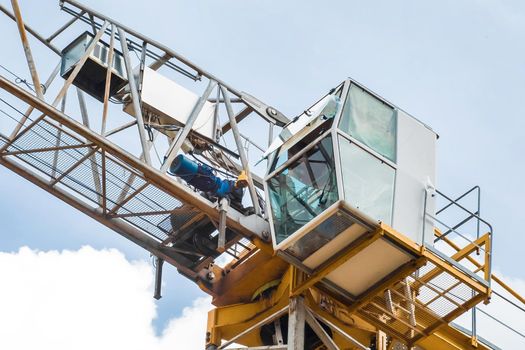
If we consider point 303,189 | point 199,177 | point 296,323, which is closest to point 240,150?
point 199,177

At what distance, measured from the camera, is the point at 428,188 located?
86.3ft

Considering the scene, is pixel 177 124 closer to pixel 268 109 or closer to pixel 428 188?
pixel 268 109

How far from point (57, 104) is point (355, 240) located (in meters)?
6.13

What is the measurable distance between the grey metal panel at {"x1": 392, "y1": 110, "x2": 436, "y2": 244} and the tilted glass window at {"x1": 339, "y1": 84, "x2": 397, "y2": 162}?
187 mm

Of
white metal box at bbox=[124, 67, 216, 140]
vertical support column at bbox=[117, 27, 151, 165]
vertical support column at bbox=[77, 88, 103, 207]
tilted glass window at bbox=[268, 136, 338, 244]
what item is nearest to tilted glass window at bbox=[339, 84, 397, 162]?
tilted glass window at bbox=[268, 136, 338, 244]

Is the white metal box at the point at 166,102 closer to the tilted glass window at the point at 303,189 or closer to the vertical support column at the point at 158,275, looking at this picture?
the tilted glass window at the point at 303,189

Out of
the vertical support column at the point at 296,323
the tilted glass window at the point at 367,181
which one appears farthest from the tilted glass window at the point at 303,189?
the vertical support column at the point at 296,323

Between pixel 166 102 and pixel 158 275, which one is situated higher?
pixel 166 102

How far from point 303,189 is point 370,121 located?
2151 millimetres

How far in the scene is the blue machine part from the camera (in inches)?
1035

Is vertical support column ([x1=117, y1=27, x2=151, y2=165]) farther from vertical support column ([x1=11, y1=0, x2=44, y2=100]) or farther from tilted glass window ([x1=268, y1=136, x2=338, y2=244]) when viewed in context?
tilted glass window ([x1=268, y1=136, x2=338, y2=244])

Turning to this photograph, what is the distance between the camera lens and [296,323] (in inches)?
1004

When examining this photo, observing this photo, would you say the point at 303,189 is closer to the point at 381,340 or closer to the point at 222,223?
the point at 222,223

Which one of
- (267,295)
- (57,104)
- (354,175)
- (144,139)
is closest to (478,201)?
(354,175)
